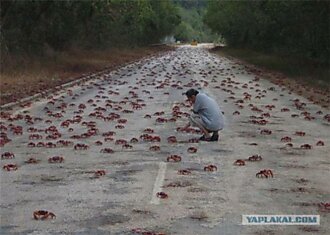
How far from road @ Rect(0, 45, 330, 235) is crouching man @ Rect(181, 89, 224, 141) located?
1.06 ft

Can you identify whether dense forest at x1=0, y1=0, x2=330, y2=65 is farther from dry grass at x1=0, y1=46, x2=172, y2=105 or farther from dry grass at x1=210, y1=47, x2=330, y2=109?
dry grass at x1=0, y1=46, x2=172, y2=105

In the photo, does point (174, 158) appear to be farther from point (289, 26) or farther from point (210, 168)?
point (289, 26)

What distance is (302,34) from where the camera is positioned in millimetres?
39594

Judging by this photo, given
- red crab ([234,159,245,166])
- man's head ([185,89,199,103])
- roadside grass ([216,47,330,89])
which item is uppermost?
man's head ([185,89,199,103])

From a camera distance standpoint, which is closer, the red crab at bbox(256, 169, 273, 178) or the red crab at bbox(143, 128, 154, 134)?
the red crab at bbox(256, 169, 273, 178)

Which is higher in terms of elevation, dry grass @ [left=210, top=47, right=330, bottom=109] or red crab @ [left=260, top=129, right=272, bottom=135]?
red crab @ [left=260, top=129, right=272, bottom=135]

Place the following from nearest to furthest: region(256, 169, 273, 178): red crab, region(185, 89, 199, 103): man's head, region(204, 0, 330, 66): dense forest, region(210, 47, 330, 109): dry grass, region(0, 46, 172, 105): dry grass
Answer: region(256, 169, 273, 178): red crab → region(185, 89, 199, 103): man's head → region(0, 46, 172, 105): dry grass → region(210, 47, 330, 109): dry grass → region(204, 0, 330, 66): dense forest

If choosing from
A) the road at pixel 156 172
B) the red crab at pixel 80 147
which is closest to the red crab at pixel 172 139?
the road at pixel 156 172

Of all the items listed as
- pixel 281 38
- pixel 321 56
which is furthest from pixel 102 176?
pixel 281 38

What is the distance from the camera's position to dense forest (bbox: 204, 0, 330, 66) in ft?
119

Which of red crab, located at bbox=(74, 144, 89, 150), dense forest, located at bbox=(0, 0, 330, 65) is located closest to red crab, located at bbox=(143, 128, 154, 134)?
red crab, located at bbox=(74, 144, 89, 150)

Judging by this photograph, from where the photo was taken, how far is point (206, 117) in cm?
1366

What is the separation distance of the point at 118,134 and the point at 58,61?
26.4 m

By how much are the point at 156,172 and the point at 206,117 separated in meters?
3.49
